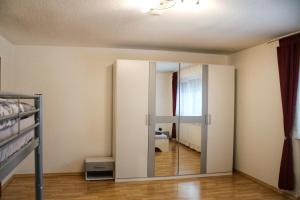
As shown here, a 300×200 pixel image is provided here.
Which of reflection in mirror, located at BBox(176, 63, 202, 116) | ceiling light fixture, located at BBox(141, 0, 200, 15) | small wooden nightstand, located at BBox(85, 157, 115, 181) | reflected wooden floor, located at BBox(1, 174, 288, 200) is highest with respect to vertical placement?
ceiling light fixture, located at BBox(141, 0, 200, 15)

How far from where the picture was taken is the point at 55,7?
235 cm

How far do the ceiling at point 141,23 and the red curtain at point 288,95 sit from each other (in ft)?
0.80

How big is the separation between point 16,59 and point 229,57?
12.7 ft

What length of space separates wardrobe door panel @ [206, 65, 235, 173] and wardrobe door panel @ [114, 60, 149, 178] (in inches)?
45.5

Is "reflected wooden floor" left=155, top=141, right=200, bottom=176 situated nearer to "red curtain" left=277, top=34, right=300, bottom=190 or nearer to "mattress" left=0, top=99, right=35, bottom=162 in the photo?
"red curtain" left=277, top=34, right=300, bottom=190

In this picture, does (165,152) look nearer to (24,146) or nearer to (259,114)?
(259,114)

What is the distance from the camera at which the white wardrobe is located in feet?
12.5

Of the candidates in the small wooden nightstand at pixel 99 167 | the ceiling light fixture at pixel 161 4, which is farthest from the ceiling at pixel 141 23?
the small wooden nightstand at pixel 99 167

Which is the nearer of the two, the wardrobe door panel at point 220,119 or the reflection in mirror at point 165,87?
the reflection in mirror at point 165,87

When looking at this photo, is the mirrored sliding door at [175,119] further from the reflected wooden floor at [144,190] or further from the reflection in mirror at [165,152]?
the reflected wooden floor at [144,190]

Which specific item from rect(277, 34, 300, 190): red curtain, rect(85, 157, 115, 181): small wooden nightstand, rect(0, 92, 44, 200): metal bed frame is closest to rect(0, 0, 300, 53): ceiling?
rect(277, 34, 300, 190): red curtain

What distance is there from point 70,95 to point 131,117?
1.18 metres

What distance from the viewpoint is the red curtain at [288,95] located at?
124 inches

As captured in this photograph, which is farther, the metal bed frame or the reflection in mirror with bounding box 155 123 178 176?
the reflection in mirror with bounding box 155 123 178 176
